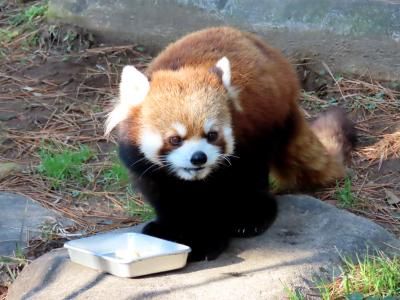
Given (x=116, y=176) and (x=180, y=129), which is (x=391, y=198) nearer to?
(x=180, y=129)

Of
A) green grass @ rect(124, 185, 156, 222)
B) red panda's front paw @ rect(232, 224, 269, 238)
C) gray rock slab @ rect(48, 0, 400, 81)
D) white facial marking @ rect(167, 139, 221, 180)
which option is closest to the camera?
white facial marking @ rect(167, 139, 221, 180)

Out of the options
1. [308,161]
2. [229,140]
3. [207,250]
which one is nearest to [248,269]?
[207,250]

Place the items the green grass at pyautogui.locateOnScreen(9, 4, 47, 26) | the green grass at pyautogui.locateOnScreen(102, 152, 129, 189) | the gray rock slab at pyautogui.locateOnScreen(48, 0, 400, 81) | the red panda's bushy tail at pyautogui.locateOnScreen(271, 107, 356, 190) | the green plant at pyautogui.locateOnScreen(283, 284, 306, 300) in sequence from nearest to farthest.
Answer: the green plant at pyautogui.locateOnScreen(283, 284, 306, 300)
the red panda's bushy tail at pyautogui.locateOnScreen(271, 107, 356, 190)
the green grass at pyautogui.locateOnScreen(102, 152, 129, 189)
the gray rock slab at pyautogui.locateOnScreen(48, 0, 400, 81)
the green grass at pyautogui.locateOnScreen(9, 4, 47, 26)

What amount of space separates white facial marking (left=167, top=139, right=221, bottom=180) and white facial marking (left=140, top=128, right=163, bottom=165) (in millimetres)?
94

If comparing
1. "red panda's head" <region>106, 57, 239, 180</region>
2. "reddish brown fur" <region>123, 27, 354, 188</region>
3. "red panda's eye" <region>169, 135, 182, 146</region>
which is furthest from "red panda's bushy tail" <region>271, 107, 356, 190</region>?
"red panda's eye" <region>169, 135, 182, 146</region>

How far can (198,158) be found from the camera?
3467 millimetres

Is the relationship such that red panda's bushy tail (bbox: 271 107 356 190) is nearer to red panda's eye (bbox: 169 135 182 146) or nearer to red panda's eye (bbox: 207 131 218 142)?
red panda's eye (bbox: 207 131 218 142)

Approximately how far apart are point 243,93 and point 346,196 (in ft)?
3.55

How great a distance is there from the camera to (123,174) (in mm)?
4988

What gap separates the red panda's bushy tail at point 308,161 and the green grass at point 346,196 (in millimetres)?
109

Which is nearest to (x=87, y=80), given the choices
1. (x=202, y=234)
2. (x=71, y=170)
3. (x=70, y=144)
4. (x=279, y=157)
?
(x=70, y=144)

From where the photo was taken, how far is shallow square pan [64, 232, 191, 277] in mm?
3371

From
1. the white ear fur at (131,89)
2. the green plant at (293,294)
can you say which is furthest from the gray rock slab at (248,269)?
the white ear fur at (131,89)

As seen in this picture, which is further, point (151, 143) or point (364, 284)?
point (151, 143)
